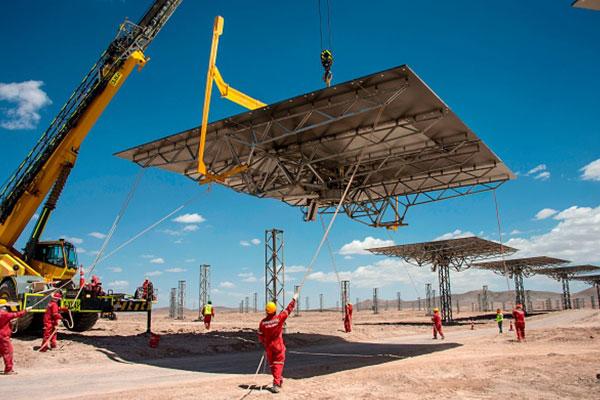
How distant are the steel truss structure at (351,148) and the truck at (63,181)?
2523 millimetres

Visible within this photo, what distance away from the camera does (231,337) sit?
20.9 metres

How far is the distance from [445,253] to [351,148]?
101 feet

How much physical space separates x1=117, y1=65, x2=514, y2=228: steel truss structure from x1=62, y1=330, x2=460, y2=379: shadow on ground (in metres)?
5.81

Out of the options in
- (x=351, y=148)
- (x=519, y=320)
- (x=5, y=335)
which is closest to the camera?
(x=5, y=335)

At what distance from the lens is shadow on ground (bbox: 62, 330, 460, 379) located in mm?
13633

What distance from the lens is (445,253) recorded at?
45188mm

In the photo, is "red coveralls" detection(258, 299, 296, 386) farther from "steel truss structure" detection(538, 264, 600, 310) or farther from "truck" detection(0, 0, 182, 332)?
"steel truss structure" detection(538, 264, 600, 310)

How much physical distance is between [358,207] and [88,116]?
1187 cm

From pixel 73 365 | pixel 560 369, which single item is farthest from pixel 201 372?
pixel 560 369

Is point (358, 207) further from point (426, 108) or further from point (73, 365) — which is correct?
point (73, 365)

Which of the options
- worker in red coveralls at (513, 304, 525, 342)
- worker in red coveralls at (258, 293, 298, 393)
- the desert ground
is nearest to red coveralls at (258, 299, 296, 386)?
worker in red coveralls at (258, 293, 298, 393)

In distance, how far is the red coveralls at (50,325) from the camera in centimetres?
1462

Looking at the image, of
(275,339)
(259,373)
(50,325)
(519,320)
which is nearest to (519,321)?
(519,320)

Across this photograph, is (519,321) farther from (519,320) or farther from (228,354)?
(228,354)
